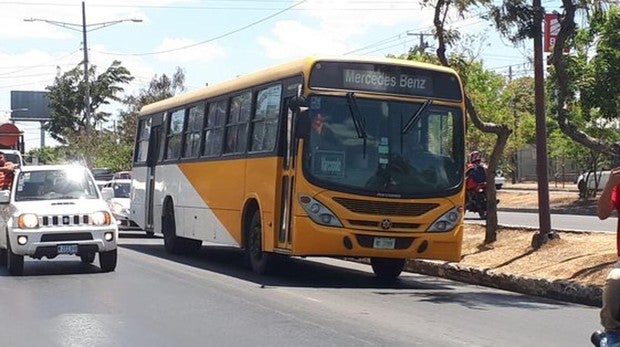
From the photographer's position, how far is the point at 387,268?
53.3ft

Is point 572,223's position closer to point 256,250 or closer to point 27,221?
point 256,250

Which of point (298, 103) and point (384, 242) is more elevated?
point (298, 103)

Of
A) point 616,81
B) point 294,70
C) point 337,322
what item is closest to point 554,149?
point 616,81

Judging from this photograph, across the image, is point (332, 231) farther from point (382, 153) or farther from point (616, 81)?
point (616, 81)

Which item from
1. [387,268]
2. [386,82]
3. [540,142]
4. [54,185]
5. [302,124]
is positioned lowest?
[387,268]

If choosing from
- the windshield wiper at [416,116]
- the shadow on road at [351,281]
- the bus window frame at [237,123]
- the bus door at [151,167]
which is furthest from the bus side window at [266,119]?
the bus door at [151,167]

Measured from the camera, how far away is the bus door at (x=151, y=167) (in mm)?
22438

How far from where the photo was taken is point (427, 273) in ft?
57.3

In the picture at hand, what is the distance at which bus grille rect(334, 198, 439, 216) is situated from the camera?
1436 centimetres

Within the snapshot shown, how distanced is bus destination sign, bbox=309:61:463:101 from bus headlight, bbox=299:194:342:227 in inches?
65.1

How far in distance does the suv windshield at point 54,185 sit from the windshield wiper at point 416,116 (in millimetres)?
5189

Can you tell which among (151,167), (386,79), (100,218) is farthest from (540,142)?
(151,167)

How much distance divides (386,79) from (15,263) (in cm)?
636

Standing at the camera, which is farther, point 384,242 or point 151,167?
point 151,167
